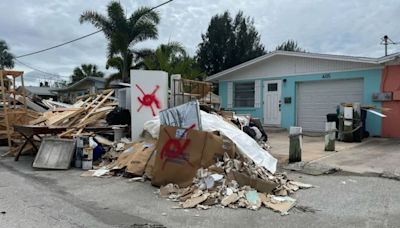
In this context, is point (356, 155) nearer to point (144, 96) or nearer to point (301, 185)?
point (301, 185)

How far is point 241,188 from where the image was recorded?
6508mm

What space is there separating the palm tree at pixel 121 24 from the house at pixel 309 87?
560 cm

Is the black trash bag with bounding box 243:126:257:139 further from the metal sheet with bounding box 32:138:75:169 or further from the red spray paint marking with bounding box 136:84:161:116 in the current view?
the metal sheet with bounding box 32:138:75:169

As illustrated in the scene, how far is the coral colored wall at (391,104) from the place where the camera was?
13.5 metres

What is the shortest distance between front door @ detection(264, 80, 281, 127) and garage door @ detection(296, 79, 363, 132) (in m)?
0.92

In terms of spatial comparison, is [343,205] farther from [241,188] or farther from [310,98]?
[310,98]

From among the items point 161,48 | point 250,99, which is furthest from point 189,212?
point 161,48

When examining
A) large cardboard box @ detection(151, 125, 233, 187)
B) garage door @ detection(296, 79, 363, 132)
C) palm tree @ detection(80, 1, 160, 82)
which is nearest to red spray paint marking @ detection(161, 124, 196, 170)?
large cardboard box @ detection(151, 125, 233, 187)

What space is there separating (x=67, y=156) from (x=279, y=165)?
521 cm

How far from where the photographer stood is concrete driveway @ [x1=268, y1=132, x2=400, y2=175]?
27.8 ft

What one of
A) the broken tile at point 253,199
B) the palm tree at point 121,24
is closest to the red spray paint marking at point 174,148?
the broken tile at point 253,199

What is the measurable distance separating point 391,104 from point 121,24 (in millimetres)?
15036

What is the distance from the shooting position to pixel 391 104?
44.8 ft

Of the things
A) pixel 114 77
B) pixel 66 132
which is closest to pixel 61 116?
pixel 66 132
